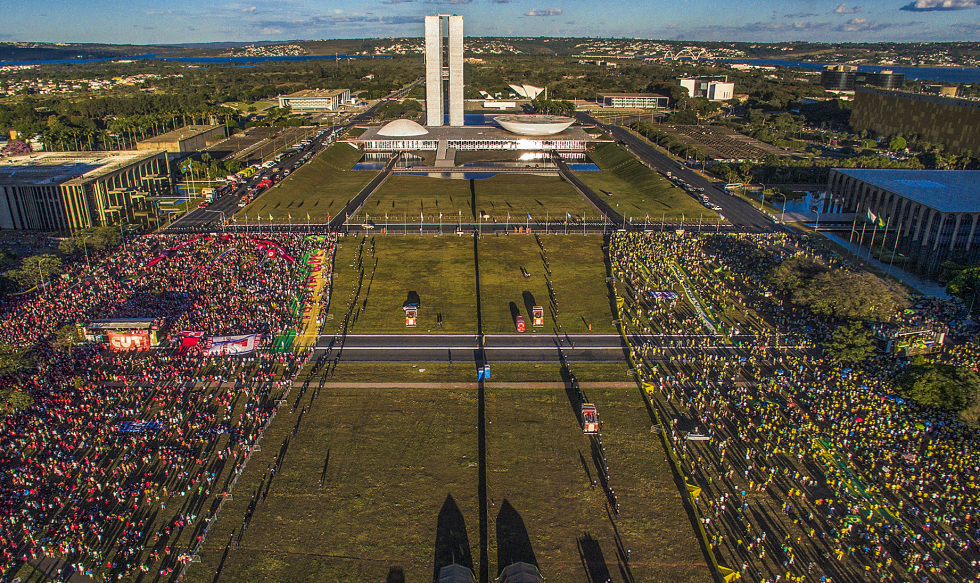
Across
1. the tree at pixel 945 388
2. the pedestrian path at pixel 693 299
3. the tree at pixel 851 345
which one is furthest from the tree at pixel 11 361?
the tree at pixel 945 388

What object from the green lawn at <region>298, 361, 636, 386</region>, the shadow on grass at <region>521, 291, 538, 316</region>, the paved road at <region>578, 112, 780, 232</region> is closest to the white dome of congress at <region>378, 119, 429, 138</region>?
the paved road at <region>578, 112, 780, 232</region>

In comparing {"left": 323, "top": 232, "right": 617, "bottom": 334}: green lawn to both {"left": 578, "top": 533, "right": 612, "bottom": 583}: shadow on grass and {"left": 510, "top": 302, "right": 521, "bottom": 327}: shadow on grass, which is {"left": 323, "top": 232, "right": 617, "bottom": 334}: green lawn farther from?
{"left": 578, "top": 533, "right": 612, "bottom": 583}: shadow on grass

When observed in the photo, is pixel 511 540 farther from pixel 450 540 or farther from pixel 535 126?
pixel 535 126

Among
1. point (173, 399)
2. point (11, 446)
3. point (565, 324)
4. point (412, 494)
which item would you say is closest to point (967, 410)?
point (565, 324)

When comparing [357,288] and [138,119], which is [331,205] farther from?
[138,119]

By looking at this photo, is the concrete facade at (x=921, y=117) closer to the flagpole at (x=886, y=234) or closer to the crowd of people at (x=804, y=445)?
the flagpole at (x=886, y=234)
